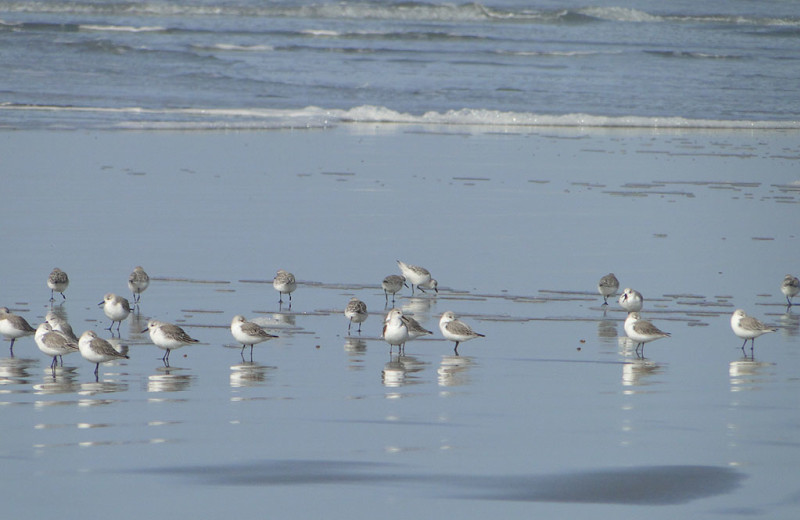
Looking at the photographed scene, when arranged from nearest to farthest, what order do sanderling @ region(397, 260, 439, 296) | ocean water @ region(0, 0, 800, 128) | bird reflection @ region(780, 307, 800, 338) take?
bird reflection @ region(780, 307, 800, 338), sanderling @ region(397, 260, 439, 296), ocean water @ region(0, 0, 800, 128)

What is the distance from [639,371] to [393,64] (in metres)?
36.7

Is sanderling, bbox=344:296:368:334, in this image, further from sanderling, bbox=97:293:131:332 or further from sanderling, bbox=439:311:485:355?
sanderling, bbox=97:293:131:332

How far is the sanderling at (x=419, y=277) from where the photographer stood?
13.6 meters

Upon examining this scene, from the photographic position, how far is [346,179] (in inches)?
827

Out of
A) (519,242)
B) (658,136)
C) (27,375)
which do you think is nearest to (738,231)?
(519,242)

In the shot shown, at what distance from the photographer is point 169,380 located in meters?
9.65

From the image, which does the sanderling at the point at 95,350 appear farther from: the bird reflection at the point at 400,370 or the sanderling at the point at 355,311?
the sanderling at the point at 355,311

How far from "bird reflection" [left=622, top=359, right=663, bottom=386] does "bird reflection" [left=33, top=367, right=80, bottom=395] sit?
4225 mm

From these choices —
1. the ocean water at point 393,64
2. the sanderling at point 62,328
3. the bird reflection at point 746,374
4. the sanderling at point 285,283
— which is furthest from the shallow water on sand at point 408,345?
the ocean water at point 393,64

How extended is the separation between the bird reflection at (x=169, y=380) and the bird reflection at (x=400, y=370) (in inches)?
60.1

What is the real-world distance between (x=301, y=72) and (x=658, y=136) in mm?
15658

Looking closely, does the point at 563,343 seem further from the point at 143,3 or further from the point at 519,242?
the point at 143,3

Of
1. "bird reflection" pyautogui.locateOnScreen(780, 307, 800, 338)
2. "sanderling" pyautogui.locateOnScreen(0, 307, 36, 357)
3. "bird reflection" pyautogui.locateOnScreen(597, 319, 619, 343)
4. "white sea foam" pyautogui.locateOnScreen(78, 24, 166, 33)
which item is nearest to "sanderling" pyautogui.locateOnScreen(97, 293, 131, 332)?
"sanderling" pyautogui.locateOnScreen(0, 307, 36, 357)

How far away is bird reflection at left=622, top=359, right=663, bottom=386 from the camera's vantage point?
387 inches
